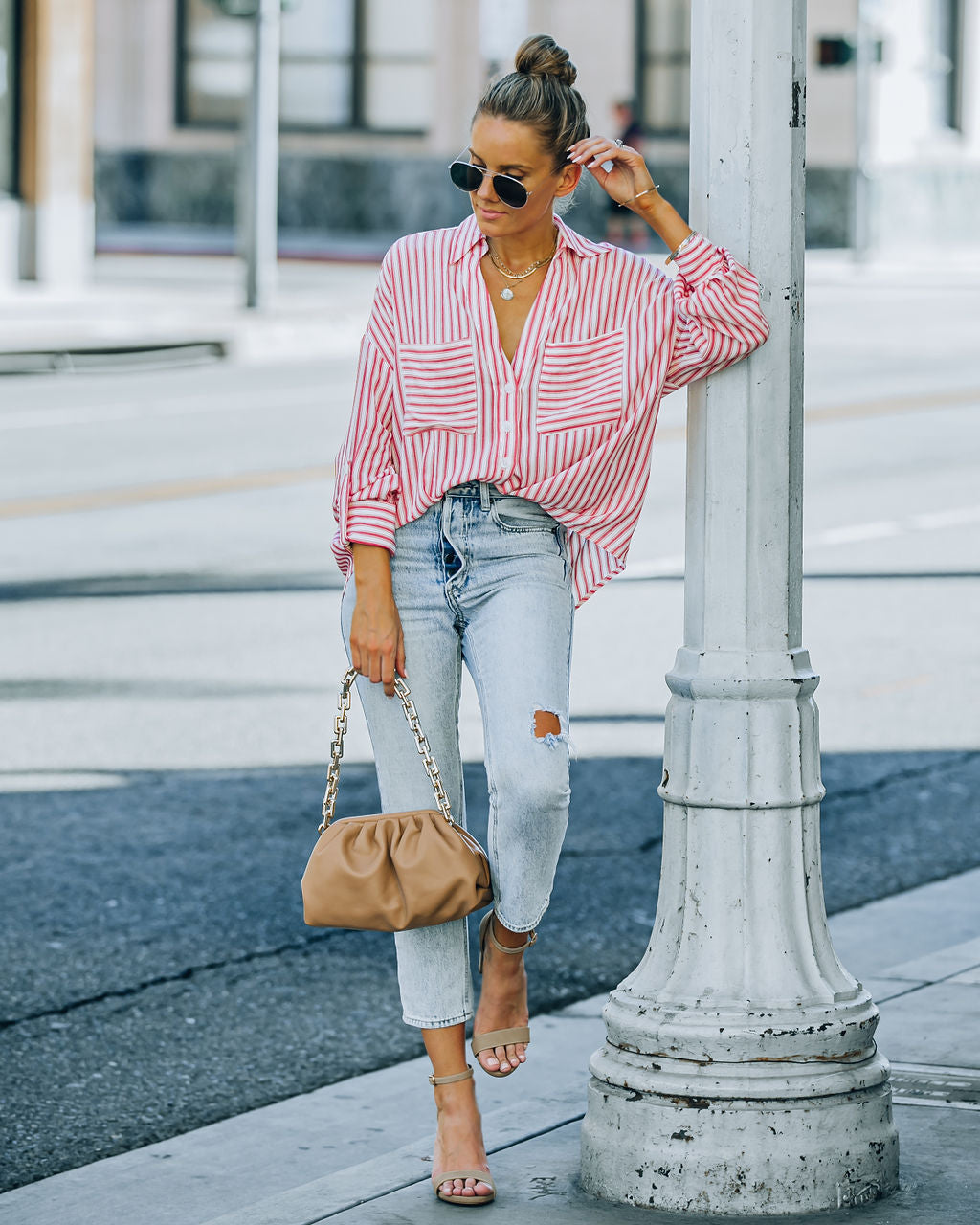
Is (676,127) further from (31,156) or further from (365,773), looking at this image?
(365,773)

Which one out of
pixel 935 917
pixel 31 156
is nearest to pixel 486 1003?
pixel 935 917

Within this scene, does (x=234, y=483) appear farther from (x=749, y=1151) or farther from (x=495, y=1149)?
(x=749, y=1151)

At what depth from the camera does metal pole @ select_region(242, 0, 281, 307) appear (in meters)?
22.7

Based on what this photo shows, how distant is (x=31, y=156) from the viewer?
25766 mm

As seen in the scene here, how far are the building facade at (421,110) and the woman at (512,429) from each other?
3091cm

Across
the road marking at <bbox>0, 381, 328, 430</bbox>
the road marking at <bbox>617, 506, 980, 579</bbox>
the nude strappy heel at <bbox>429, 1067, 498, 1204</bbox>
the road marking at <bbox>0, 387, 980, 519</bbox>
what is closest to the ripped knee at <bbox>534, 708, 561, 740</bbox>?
the nude strappy heel at <bbox>429, 1067, 498, 1204</bbox>

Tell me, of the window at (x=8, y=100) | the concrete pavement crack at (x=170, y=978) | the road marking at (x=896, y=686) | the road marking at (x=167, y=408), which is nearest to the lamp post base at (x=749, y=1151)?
the concrete pavement crack at (x=170, y=978)

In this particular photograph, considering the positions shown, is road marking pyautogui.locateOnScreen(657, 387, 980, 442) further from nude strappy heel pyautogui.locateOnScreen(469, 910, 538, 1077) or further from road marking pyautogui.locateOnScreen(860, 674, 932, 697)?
nude strappy heel pyautogui.locateOnScreen(469, 910, 538, 1077)

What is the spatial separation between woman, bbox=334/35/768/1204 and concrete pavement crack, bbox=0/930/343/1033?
1591 mm

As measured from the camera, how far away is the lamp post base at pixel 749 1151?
144 inches

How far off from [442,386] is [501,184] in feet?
1.09

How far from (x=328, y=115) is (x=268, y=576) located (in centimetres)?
3019

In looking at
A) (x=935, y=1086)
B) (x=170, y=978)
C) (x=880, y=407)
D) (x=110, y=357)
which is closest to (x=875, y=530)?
(x=880, y=407)

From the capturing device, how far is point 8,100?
25641mm
